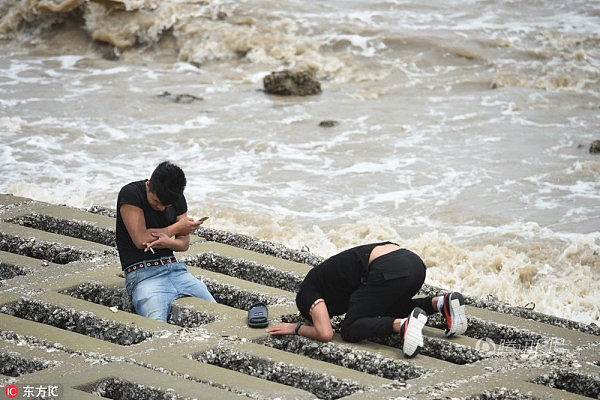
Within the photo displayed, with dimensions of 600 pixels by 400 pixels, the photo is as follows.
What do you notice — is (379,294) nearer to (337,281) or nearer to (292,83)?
(337,281)

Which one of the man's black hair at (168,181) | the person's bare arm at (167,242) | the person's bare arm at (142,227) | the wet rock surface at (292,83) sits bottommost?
the wet rock surface at (292,83)

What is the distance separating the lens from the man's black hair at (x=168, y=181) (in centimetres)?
555

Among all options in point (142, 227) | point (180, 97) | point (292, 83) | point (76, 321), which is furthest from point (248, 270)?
point (292, 83)

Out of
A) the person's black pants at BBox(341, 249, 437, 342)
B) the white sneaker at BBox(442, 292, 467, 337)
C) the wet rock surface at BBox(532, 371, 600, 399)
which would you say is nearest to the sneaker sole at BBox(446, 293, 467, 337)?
the white sneaker at BBox(442, 292, 467, 337)

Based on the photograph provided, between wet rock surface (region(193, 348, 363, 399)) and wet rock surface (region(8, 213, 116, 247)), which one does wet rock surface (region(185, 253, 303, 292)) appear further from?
wet rock surface (region(193, 348, 363, 399))

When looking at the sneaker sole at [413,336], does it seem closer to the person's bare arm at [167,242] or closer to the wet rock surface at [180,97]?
the person's bare arm at [167,242]

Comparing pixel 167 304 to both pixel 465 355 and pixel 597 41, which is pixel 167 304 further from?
pixel 597 41

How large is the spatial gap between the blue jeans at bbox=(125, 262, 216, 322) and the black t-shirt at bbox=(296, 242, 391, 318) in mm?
776

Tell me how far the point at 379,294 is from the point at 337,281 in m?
0.29

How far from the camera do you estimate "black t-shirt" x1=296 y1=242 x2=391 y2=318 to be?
535 centimetres

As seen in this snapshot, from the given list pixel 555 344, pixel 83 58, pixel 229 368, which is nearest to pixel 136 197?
pixel 229 368

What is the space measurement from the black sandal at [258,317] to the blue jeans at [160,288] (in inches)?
18.6

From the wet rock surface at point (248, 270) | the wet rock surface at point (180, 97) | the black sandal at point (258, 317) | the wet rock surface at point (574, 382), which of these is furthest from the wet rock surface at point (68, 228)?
the wet rock surface at point (180, 97)

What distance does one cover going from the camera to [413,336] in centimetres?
500
